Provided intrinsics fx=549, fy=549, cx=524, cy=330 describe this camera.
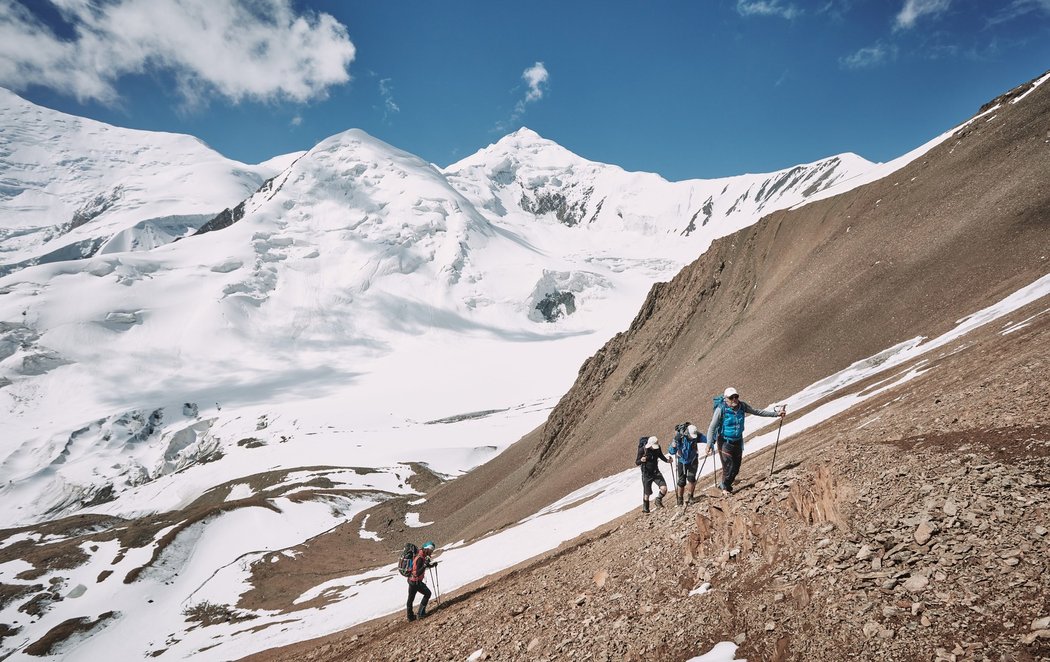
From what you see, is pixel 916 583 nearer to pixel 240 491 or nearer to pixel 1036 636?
pixel 1036 636

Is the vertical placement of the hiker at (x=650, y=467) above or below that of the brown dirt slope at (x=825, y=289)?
below

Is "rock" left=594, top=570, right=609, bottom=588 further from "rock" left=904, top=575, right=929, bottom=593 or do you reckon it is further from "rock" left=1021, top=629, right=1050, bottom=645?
"rock" left=1021, top=629, right=1050, bottom=645

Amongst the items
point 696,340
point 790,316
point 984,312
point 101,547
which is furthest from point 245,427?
point 984,312

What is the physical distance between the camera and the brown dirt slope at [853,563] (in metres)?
6.27

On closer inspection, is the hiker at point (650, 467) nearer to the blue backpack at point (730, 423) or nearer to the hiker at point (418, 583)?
the blue backpack at point (730, 423)

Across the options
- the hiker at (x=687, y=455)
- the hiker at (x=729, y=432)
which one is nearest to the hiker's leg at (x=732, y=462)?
the hiker at (x=729, y=432)

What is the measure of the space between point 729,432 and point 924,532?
4.85 m

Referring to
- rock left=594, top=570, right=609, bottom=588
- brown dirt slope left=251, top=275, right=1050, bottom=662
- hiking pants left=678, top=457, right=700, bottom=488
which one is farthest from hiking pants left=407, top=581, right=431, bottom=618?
hiking pants left=678, top=457, right=700, bottom=488

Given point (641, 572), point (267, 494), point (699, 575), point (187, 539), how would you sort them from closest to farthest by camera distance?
point (699, 575), point (641, 572), point (187, 539), point (267, 494)

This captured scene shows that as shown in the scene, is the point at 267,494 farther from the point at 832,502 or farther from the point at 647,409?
the point at 832,502

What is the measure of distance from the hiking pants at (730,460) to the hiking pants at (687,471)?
1.65 m

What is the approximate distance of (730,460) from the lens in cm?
1194

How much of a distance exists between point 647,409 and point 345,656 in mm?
35641

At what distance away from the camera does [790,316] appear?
1588 inches
